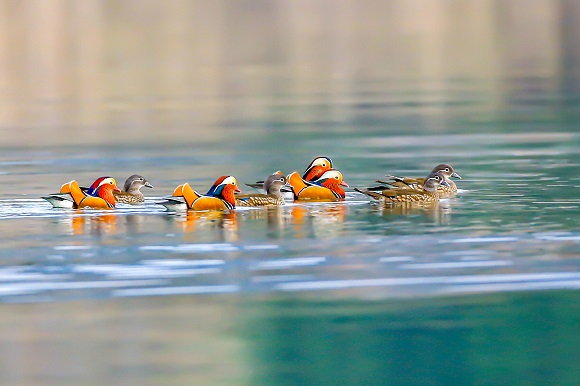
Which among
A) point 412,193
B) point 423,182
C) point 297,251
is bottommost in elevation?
point 297,251

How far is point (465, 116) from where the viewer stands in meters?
33.1

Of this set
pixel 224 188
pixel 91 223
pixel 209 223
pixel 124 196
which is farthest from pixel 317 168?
pixel 91 223

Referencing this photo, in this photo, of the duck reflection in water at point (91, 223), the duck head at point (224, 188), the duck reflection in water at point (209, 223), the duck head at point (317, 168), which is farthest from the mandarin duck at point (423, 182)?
the duck reflection in water at point (91, 223)

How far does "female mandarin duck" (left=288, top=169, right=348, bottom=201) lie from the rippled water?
26 centimetres

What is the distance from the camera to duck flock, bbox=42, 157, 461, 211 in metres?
18.2

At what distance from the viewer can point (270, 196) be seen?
18.9 meters

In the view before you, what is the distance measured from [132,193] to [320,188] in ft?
Result: 6.98

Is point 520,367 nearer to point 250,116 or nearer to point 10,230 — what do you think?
point 10,230

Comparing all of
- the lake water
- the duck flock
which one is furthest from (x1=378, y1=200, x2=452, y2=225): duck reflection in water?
the duck flock

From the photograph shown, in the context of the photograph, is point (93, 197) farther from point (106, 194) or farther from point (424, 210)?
point (424, 210)

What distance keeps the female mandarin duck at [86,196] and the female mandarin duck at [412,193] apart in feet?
8.86

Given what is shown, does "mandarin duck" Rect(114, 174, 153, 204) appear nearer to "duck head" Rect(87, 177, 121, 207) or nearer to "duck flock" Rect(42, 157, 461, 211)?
"duck flock" Rect(42, 157, 461, 211)

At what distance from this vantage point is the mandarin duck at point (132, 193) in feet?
62.6

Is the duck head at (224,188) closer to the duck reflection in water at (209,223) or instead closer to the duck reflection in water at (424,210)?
the duck reflection in water at (209,223)
